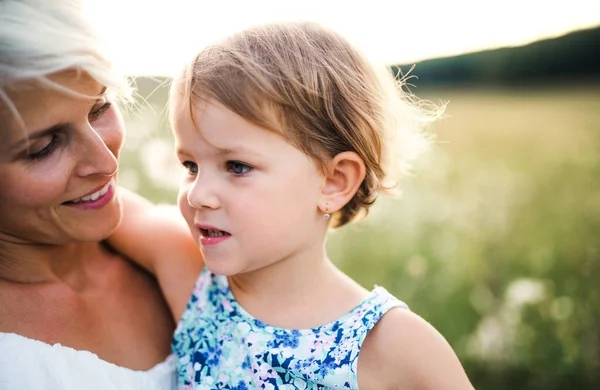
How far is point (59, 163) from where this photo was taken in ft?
5.65

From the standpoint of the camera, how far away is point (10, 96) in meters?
1.58

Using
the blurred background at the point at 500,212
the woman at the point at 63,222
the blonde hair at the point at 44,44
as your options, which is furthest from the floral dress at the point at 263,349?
the blurred background at the point at 500,212

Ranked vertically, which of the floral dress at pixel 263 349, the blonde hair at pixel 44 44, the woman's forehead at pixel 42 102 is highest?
the blonde hair at pixel 44 44

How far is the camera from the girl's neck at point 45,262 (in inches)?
73.4

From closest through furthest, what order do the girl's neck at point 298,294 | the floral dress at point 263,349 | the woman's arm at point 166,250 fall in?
the floral dress at point 263,349, the girl's neck at point 298,294, the woman's arm at point 166,250

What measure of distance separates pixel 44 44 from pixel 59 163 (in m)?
0.33

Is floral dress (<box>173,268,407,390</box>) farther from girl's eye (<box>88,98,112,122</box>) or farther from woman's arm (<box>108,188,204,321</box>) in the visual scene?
girl's eye (<box>88,98,112,122</box>)

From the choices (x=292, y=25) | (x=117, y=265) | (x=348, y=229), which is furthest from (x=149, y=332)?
(x=348, y=229)

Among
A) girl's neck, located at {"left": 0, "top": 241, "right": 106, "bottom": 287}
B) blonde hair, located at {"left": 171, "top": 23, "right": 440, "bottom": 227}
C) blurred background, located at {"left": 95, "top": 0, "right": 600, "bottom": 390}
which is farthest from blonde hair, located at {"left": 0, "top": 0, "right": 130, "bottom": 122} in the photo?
blurred background, located at {"left": 95, "top": 0, "right": 600, "bottom": 390}

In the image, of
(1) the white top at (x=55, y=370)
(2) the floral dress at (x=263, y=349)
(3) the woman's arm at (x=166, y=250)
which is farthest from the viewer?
(3) the woman's arm at (x=166, y=250)

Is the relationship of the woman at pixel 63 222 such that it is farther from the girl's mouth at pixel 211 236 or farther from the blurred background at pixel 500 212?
the blurred background at pixel 500 212

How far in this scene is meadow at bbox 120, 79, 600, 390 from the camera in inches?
126

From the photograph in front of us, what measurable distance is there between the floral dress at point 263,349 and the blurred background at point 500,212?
1.15m

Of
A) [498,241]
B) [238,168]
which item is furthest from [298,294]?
[498,241]
